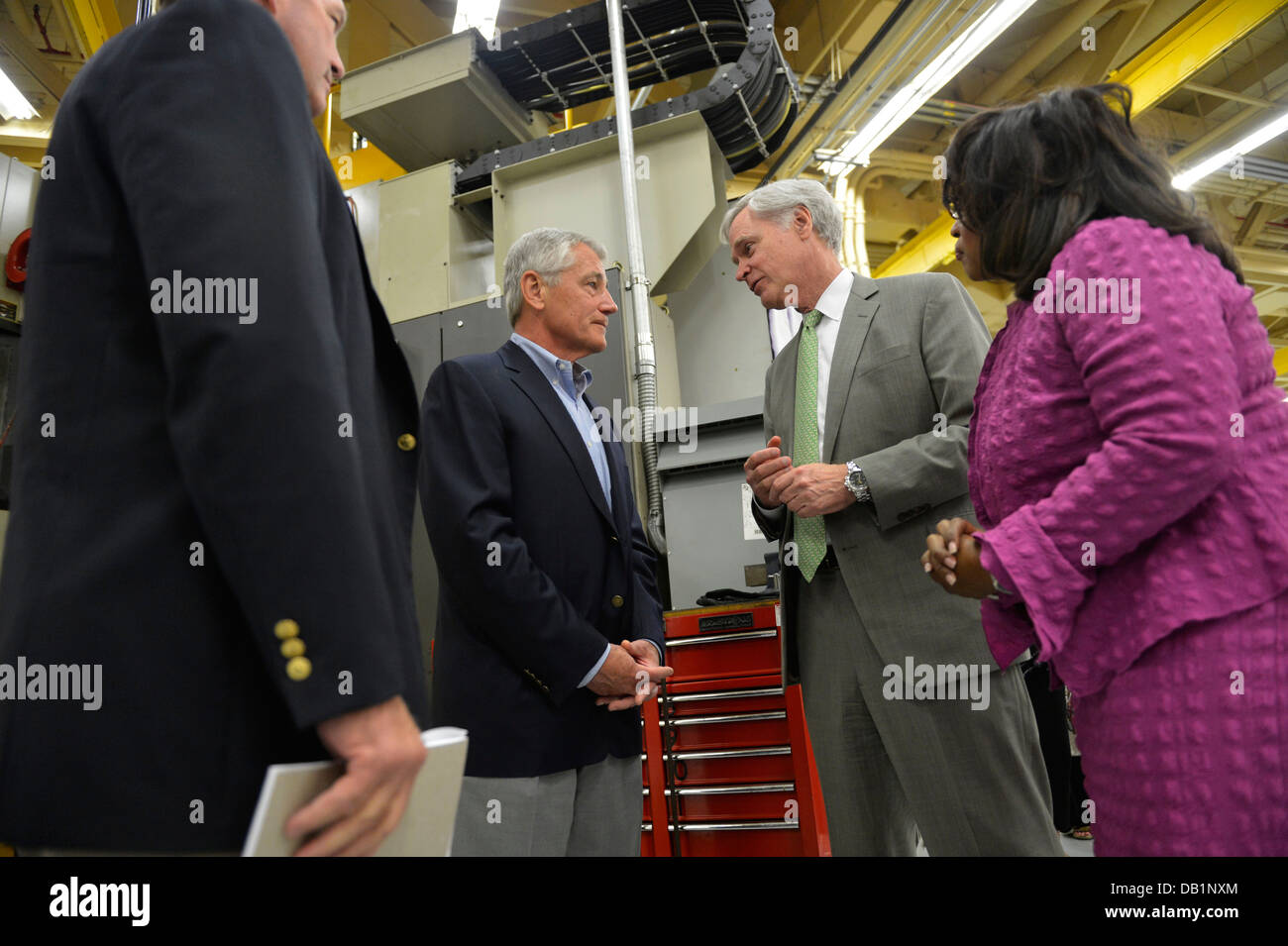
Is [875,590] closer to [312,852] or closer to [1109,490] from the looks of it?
[1109,490]

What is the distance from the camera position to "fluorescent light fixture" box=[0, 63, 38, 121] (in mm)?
3647

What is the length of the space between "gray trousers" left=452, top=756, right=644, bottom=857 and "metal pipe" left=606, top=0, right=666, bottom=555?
5.17 ft

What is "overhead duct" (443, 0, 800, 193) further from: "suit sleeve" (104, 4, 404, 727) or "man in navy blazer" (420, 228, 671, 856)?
"suit sleeve" (104, 4, 404, 727)

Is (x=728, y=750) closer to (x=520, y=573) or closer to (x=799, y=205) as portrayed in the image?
(x=520, y=573)

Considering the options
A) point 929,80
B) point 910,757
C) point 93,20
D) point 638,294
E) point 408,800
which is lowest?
point 910,757

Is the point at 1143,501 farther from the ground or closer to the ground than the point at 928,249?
closer to the ground

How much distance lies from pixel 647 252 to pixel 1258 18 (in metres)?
3.42

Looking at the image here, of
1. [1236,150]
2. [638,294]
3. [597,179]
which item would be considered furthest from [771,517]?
[1236,150]

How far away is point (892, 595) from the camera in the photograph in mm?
1374

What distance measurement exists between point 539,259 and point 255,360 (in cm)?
Result: 129

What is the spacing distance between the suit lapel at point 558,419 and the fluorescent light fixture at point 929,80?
3.18 m

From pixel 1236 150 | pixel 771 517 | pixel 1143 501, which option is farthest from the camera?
pixel 1236 150

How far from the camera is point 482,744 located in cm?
127
